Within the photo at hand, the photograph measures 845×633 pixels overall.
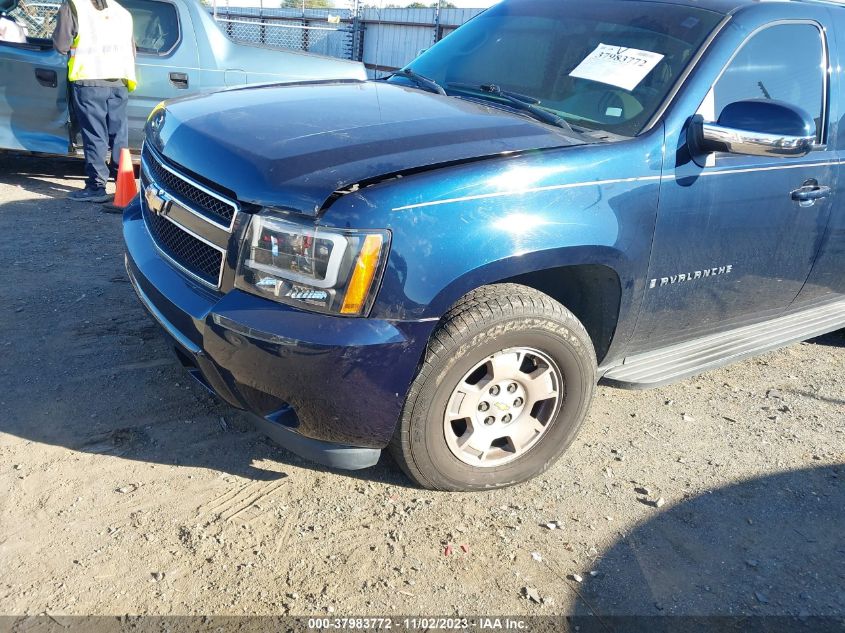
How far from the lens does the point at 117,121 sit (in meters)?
6.70

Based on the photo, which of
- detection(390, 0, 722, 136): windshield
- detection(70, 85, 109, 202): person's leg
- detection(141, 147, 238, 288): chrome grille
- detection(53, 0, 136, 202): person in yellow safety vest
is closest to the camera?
detection(141, 147, 238, 288): chrome grille

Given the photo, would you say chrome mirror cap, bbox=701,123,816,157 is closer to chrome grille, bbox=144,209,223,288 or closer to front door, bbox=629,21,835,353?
front door, bbox=629,21,835,353

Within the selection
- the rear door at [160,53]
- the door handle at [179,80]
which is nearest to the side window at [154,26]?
the rear door at [160,53]

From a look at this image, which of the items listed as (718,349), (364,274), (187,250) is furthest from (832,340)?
(187,250)

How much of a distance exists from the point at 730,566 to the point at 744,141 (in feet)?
5.27

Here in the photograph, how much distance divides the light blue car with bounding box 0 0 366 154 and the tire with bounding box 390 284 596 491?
485 cm

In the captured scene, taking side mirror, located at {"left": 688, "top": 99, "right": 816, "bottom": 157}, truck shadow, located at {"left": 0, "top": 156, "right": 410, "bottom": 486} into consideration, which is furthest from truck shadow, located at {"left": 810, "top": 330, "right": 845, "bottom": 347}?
truck shadow, located at {"left": 0, "top": 156, "right": 410, "bottom": 486}

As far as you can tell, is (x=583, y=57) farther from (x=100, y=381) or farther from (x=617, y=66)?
(x=100, y=381)

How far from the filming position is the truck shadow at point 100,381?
10.2ft

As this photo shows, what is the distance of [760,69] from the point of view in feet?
11.0

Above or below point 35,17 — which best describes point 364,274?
below

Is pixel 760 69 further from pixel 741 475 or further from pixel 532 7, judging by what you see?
pixel 741 475

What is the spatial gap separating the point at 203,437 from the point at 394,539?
3.26 feet

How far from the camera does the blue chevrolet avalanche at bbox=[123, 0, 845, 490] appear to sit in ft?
8.06
